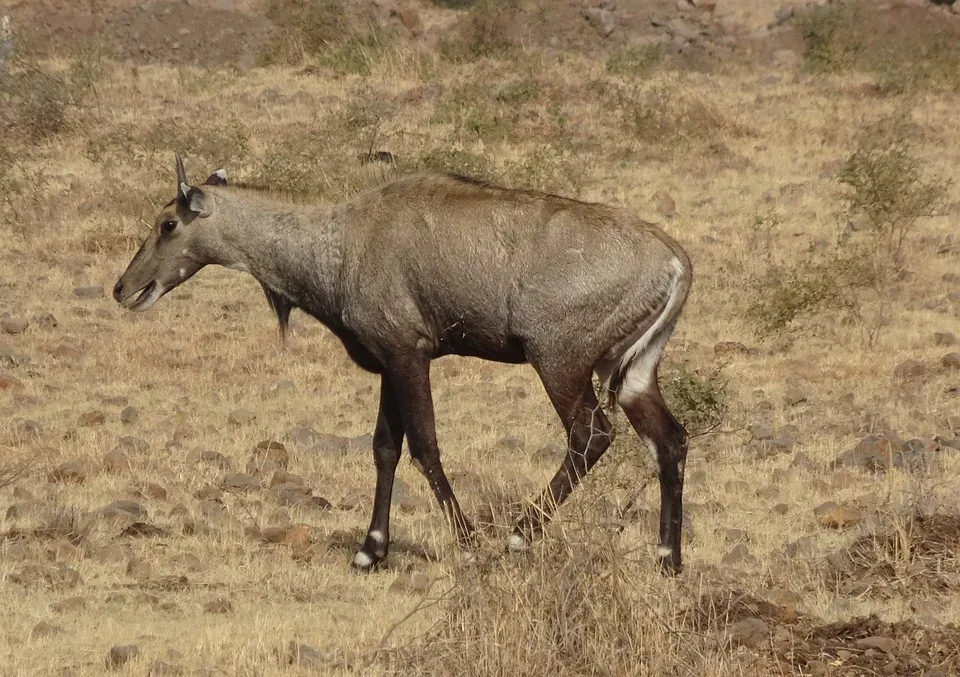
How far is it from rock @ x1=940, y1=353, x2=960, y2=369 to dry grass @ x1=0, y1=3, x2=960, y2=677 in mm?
126

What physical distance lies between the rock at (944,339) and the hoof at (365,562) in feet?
22.2

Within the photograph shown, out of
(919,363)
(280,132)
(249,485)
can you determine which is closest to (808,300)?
(919,363)

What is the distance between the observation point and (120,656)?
598cm

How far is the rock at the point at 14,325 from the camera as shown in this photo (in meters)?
14.0

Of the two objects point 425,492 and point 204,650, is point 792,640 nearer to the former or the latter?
point 204,650

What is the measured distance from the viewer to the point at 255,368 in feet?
42.8

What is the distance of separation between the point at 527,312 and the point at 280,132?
46.7 feet

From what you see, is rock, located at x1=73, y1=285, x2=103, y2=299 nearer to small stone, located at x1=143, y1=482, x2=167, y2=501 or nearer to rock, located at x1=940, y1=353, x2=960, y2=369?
small stone, located at x1=143, y1=482, x2=167, y2=501

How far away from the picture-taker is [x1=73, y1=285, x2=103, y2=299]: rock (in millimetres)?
15133

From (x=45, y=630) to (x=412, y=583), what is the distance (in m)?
1.72

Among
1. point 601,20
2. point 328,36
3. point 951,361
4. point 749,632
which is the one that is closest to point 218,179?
point 749,632

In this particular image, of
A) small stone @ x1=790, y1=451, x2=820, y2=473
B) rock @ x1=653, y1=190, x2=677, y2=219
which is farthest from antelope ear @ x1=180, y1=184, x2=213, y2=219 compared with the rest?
rock @ x1=653, y1=190, x2=677, y2=219

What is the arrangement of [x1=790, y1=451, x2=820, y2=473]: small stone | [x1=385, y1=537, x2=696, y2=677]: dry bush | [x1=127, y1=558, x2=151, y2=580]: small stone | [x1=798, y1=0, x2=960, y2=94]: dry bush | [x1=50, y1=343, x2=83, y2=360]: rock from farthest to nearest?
[x1=798, y1=0, x2=960, y2=94]: dry bush < [x1=50, y1=343, x2=83, y2=360]: rock < [x1=790, y1=451, x2=820, y2=473]: small stone < [x1=127, y1=558, x2=151, y2=580]: small stone < [x1=385, y1=537, x2=696, y2=677]: dry bush

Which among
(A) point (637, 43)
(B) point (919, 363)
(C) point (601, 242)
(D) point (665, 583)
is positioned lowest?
(A) point (637, 43)
